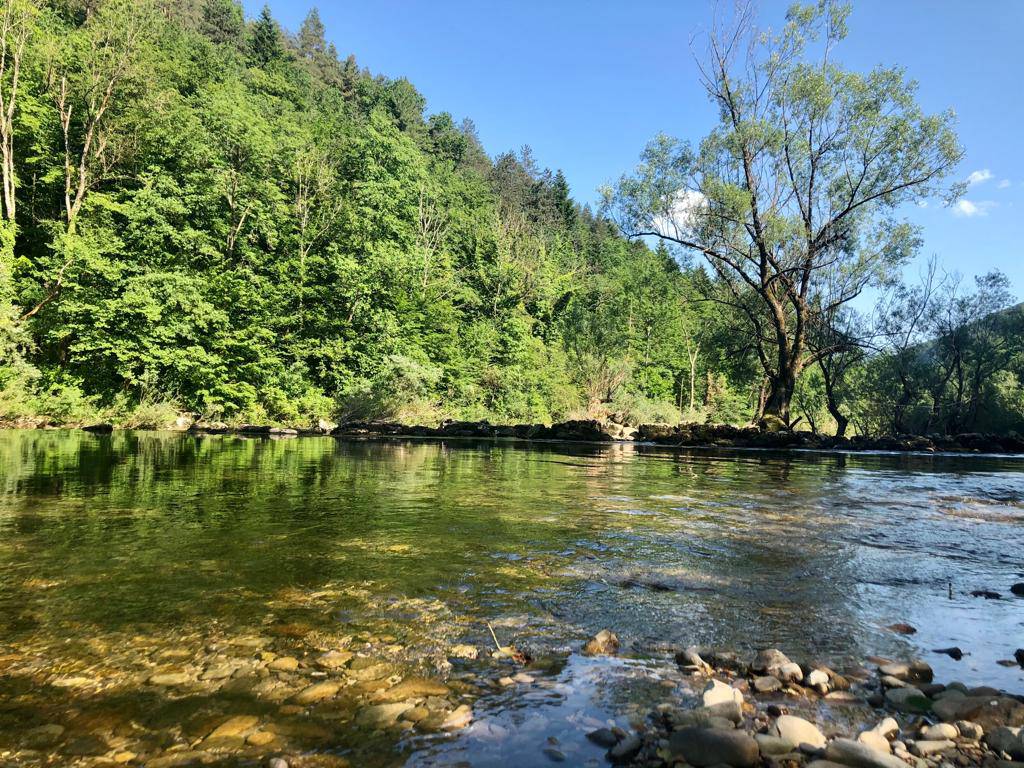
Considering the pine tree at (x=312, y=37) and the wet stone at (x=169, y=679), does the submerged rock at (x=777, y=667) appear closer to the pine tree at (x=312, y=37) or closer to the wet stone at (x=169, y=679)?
the wet stone at (x=169, y=679)

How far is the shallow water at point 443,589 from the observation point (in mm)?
2211

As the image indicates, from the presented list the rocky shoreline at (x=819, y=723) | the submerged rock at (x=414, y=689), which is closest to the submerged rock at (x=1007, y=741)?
the rocky shoreline at (x=819, y=723)

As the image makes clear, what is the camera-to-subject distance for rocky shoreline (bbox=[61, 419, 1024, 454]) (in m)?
22.0

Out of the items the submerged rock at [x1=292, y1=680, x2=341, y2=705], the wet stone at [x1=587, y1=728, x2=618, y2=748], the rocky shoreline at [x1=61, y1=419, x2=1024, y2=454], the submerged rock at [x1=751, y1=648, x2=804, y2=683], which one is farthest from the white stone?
the rocky shoreline at [x1=61, y1=419, x2=1024, y2=454]

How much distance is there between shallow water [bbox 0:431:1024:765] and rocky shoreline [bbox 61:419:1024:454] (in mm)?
14288

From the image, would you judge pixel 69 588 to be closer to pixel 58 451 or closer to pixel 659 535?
pixel 659 535

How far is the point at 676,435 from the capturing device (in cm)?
2309

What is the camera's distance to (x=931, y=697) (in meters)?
2.37

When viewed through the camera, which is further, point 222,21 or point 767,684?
point 222,21

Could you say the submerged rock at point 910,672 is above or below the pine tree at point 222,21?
below

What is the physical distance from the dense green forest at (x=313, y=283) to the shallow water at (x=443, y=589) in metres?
18.0

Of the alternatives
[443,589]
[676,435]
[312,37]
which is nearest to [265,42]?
[312,37]

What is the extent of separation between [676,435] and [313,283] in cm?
1992

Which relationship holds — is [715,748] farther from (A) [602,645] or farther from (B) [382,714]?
(B) [382,714]
